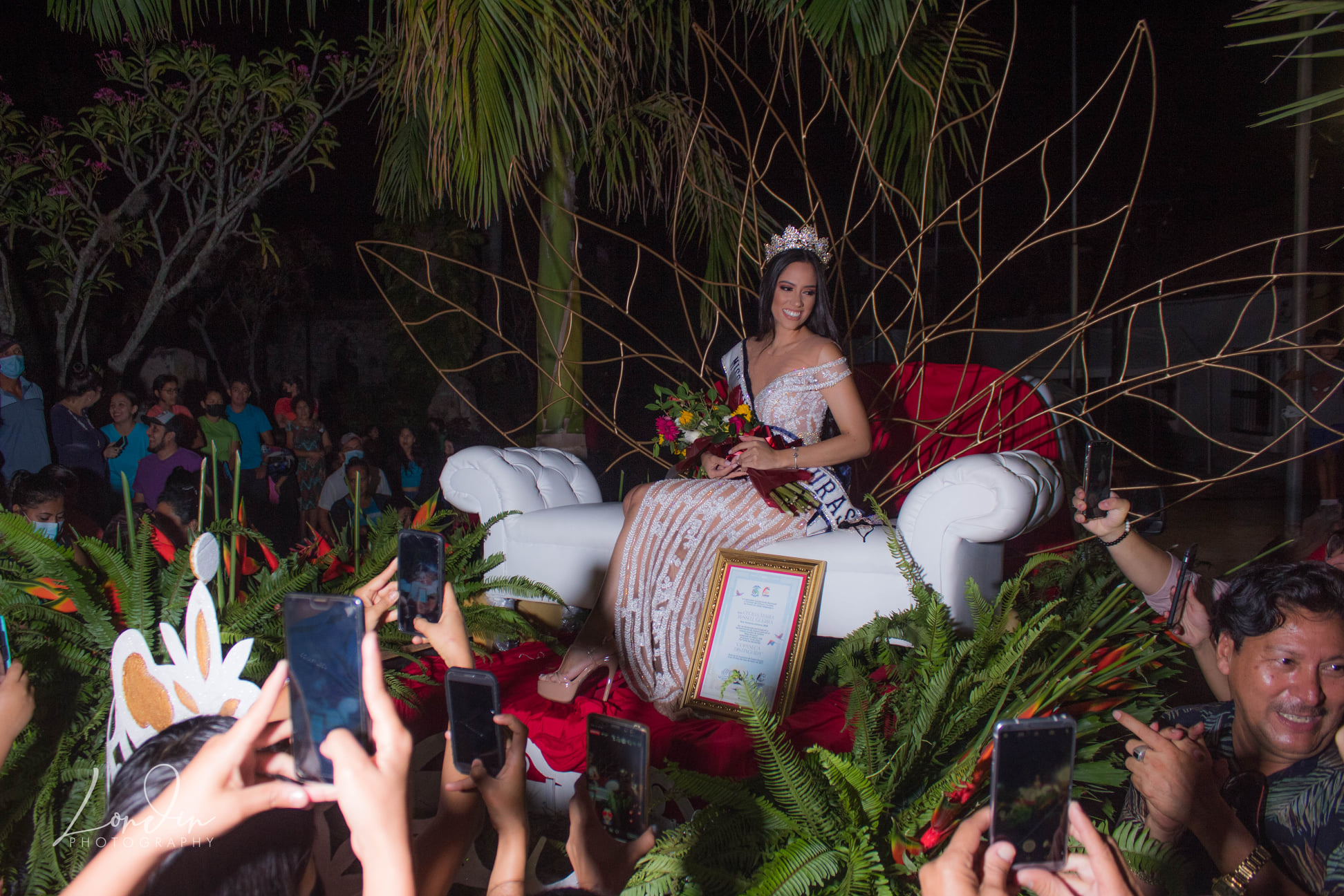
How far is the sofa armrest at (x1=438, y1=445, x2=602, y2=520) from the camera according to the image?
3.25 meters

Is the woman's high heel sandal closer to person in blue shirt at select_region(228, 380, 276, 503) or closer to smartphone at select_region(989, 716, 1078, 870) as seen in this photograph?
smartphone at select_region(989, 716, 1078, 870)

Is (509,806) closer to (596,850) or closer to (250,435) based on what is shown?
(596,850)

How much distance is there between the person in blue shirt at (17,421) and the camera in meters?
4.22

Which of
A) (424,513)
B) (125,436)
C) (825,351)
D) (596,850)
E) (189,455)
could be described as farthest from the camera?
(125,436)

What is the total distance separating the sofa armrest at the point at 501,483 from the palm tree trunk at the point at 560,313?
48cm

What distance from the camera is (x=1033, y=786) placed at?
91 cm

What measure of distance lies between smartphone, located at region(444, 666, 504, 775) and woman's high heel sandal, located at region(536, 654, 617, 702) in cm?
135

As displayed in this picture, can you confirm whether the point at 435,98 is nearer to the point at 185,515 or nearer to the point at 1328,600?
the point at 185,515

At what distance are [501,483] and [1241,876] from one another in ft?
8.28

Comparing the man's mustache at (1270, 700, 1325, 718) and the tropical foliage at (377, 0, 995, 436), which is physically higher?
the tropical foliage at (377, 0, 995, 436)

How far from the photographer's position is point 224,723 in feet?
3.57

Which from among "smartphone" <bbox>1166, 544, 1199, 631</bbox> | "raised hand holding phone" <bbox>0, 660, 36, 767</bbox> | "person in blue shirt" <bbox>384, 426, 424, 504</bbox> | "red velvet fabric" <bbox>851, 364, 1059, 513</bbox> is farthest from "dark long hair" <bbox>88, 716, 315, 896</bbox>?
"person in blue shirt" <bbox>384, 426, 424, 504</bbox>

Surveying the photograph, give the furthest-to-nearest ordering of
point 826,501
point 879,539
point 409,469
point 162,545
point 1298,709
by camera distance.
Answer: point 409,469 → point 826,501 → point 879,539 → point 162,545 → point 1298,709

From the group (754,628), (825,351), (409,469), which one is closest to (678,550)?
(754,628)
